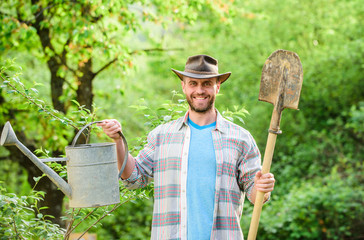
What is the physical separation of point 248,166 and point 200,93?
467mm

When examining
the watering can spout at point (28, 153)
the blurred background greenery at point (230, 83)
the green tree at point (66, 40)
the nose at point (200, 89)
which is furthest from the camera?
the blurred background greenery at point (230, 83)

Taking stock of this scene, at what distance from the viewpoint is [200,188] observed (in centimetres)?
251

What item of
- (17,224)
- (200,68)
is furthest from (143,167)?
(17,224)

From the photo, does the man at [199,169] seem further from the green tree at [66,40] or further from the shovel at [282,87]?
the green tree at [66,40]

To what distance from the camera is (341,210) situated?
6.44 meters

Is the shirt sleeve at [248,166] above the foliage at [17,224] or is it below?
above

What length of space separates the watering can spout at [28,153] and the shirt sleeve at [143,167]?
0.38m

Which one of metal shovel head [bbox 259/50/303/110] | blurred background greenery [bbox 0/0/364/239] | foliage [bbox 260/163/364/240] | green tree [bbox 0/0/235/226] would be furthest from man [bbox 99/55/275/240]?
foliage [bbox 260/163/364/240]

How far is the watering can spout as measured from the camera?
7.32ft

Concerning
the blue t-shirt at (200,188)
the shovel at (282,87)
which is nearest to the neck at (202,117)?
the blue t-shirt at (200,188)

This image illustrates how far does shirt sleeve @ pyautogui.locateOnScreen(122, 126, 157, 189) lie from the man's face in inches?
12.0

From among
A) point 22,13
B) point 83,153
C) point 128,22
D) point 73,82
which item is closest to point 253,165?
point 83,153

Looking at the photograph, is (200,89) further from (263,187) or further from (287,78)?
(263,187)

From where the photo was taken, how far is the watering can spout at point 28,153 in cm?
223
